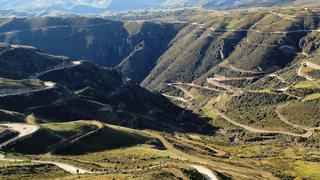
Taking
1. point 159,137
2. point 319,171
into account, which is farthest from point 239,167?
point 159,137

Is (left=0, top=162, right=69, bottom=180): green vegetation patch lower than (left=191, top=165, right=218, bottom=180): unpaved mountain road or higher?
higher

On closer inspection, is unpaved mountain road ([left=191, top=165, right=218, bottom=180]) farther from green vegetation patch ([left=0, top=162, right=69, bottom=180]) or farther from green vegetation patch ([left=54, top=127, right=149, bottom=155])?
green vegetation patch ([left=54, top=127, right=149, bottom=155])

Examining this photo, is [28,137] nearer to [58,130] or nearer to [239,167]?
[58,130]

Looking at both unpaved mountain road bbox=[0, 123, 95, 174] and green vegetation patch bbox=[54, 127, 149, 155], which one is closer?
unpaved mountain road bbox=[0, 123, 95, 174]

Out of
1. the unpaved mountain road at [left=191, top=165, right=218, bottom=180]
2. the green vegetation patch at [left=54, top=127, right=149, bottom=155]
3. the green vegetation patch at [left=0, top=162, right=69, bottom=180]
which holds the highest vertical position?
the green vegetation patch at [left=0, top=162, right=69, bottom=180]

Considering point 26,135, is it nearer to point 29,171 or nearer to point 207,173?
point 29,171

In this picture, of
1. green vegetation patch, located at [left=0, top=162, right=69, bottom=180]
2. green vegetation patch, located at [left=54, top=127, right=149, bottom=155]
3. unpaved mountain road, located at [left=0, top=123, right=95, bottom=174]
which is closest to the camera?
green vegetation patch, located at [left=0, top=162, right=69, bottom=180]

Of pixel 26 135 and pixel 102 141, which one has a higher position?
pixel 26 135

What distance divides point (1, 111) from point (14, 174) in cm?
7018

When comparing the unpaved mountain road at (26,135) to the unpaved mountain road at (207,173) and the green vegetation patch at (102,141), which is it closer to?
the green vegetation patch at (102,141)

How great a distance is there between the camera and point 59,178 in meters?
111

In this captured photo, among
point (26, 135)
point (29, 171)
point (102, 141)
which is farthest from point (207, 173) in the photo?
point (26, 135)

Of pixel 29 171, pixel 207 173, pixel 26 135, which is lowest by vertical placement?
pixel 207 173

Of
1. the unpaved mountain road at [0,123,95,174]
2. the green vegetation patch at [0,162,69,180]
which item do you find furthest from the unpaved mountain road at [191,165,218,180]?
the green vegetation patch at [0,162,69,180]
